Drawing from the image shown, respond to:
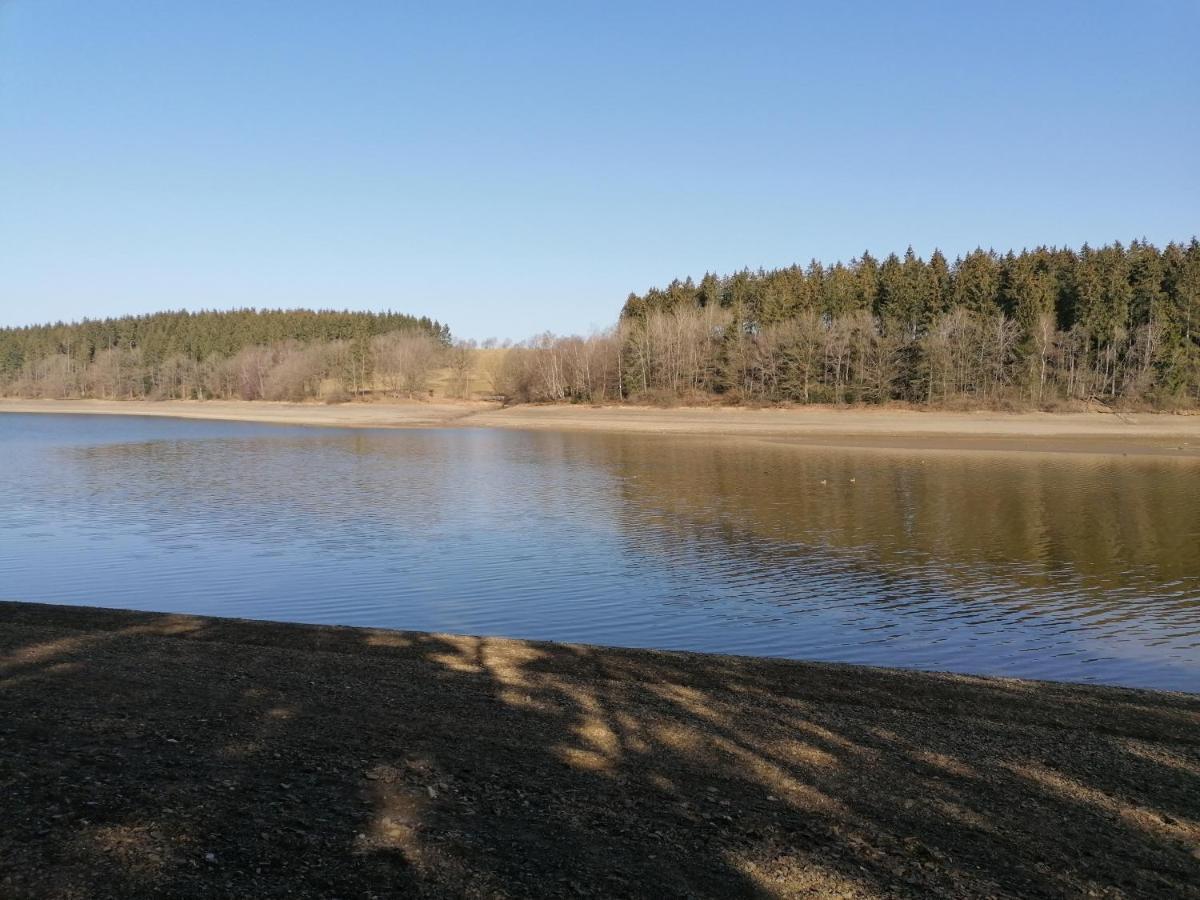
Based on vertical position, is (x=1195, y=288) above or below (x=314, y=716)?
above

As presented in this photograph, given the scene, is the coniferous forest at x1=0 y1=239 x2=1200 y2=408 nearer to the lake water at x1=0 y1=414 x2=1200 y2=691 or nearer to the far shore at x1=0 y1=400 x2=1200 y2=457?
the far shore at x1=0 y1=400 x2=1200 y2=457

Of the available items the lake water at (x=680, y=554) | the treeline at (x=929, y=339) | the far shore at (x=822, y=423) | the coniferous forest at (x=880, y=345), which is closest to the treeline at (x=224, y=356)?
the coniferous forest at (x=880, y=345)

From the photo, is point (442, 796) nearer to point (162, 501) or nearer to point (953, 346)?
point (162, 501)

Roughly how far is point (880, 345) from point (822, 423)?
16125 millimetres

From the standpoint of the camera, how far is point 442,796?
6336mm

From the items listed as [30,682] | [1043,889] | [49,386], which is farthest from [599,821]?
[49,386]

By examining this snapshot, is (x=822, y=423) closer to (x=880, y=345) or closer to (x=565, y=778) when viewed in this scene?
(x=880, y=345)

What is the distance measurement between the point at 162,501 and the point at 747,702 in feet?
83.8

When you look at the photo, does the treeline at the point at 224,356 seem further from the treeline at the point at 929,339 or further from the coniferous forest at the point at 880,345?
the treeline at the point at 929,339

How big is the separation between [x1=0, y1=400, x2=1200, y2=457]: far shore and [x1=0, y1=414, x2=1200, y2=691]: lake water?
13.5m

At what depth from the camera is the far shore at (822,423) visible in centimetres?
5516

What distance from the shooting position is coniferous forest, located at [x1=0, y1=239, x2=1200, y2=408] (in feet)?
251

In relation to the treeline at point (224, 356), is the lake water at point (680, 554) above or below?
below

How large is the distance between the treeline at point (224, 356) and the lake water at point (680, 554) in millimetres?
87560
